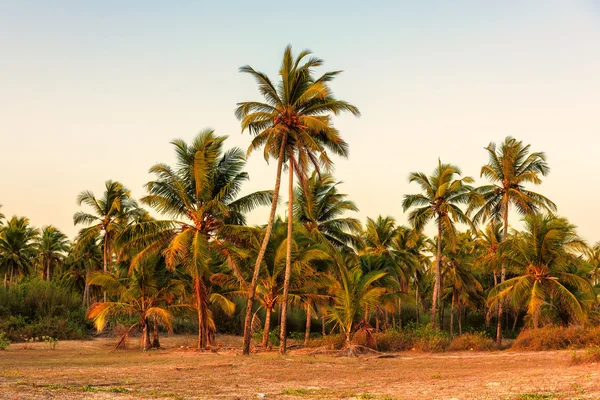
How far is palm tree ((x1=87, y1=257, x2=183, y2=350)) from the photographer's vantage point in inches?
1059

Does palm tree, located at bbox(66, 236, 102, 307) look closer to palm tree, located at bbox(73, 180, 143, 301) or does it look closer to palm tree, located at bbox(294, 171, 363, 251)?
palm tree, located at bbox(73, 180, 143, 301)

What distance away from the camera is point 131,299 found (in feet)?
89.8

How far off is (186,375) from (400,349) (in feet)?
51.1

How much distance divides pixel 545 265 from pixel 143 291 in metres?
20.6

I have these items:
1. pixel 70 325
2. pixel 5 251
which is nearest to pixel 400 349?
pixel 70 325

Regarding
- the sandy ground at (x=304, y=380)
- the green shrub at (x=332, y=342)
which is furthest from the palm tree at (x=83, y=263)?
the sandy ground at (x=304, y=380)

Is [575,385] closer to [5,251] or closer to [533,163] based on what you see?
[533,163]

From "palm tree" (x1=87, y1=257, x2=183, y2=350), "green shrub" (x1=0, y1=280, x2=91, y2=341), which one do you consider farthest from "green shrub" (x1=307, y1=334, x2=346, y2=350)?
"green shrub" (x1=0, y1=280, x2=91, y2=341)

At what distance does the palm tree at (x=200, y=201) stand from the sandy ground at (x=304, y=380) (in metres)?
5.37

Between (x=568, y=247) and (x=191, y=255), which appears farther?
(x=568, y=247)

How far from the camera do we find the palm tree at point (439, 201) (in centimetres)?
3438

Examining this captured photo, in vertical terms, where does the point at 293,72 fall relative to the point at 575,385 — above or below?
above

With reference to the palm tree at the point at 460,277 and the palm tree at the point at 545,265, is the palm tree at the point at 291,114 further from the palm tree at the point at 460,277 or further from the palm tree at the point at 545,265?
the palm tree at the point at 460,277

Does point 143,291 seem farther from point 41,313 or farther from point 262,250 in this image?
point 41,313
